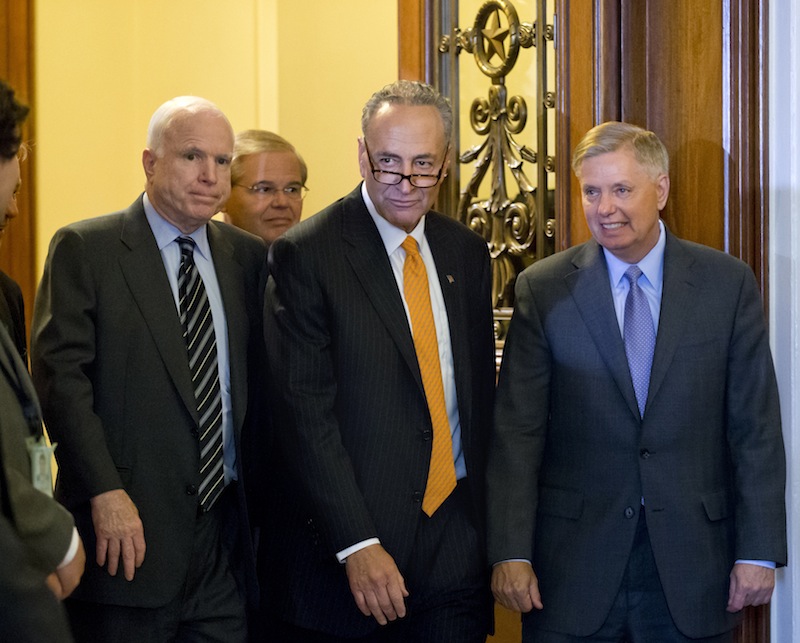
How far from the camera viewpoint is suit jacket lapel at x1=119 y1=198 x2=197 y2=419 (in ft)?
7.78

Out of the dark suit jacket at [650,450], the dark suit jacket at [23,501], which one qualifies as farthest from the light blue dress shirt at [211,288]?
the dark suit jacket at [23,501]

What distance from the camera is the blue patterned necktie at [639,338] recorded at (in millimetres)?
2340

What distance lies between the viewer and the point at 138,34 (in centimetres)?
468

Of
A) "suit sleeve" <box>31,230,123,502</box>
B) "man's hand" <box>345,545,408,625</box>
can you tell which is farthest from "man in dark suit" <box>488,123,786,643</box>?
"suit sleeve" <box>31,230,123,502</box>

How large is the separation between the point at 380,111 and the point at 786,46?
40.6 inches

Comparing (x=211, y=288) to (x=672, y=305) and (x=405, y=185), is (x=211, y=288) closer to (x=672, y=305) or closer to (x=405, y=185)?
(x=405, y=185)

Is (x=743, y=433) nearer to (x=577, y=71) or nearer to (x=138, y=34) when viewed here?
(x=577, y=71)

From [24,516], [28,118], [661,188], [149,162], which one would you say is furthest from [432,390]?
[28,118]

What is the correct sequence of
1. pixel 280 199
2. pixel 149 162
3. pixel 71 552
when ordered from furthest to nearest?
pixel 280 199 < pixel 149 162 < pixel 71 552

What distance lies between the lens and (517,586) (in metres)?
2.29

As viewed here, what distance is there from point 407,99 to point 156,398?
2.76 feet

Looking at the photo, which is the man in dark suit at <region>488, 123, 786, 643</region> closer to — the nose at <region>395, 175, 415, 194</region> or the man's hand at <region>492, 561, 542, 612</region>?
the man's hand at <region>492, 561, 542, 612</region>

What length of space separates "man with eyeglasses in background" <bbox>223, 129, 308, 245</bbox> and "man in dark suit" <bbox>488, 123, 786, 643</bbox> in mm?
1066

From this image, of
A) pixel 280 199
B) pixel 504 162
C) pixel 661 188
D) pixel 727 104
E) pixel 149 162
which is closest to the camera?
pixel 661 188
